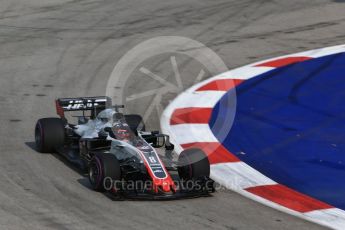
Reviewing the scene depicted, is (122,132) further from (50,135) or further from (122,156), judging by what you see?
(50,135)

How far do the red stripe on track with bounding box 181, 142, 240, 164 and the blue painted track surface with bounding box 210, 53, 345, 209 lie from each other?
127 mm

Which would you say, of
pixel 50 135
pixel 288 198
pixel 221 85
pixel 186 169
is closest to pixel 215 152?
pixel 186 169

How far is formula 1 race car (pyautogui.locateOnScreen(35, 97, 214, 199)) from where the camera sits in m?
8.98

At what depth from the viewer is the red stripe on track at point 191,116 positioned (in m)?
12.3

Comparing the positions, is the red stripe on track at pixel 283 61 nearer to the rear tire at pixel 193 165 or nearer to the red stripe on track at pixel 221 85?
the red stripe on track at pixel 221 85

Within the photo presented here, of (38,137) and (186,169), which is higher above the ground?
(38,137)

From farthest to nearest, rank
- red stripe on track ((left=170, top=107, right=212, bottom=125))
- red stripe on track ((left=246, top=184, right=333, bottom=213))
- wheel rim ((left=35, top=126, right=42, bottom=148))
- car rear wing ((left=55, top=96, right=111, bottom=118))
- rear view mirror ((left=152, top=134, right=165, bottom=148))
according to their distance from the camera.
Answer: red stripe on track ((left=170, top=107, right=212, bottom=125)) < car rear wing ((left=55, top=96, right=111, bottom=118)) < wheel rim ((left=35, top=126, right=42, bottom=148)) < rear view mirror ((left=152, top=134, right=165, bottom=148)) < red stripe on track ((left=246, top=184, right=333, bottom=213))

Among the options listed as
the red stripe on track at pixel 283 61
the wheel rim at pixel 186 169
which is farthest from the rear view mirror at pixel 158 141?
the red stripe on track at pixel 283 61

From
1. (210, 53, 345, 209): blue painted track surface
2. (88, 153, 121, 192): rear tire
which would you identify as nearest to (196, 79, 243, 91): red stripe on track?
(210, 53, 345, 209): blue painted track surface

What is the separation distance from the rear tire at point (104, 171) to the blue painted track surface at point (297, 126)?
2.18 meters

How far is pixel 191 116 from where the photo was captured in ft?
41.2

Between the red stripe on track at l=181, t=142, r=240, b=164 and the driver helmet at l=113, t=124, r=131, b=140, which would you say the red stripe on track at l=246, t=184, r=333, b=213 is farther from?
the driver helmet at l=113, t=124, r=131, b=140

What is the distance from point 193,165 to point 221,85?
496 centimetres

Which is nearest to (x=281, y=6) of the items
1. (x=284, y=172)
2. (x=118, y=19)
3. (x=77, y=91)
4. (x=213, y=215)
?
(x=118, y=19)
